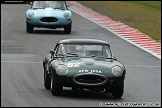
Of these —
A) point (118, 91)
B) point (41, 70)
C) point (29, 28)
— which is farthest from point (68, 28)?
point (118, 91)

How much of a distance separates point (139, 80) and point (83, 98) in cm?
410

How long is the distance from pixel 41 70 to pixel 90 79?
525 centimetres

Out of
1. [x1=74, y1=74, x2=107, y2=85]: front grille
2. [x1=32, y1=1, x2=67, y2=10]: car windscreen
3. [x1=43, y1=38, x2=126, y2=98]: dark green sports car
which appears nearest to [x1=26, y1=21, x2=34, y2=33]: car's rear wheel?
[x1=32, y1=1, x2=67, y2=10]: car windscreen

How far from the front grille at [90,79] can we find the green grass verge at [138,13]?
608 inches

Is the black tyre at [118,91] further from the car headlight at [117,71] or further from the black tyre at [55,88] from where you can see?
the black tyre at [55,88]

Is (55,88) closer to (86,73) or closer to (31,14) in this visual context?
(86,73)

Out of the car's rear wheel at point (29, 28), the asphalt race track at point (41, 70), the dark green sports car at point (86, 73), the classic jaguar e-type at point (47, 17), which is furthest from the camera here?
the car's rear wheel at point (29, 28)

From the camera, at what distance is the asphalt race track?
46.1ft

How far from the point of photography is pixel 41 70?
765 inches

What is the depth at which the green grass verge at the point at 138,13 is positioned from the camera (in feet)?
111

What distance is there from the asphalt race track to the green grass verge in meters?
Answer: 2.07

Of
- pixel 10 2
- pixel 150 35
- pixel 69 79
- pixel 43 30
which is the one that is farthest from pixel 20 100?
pixel 10 2

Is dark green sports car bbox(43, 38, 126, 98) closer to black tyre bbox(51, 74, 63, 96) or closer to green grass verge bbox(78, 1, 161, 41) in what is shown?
black tyre bbox(51, 74, 63, 96)

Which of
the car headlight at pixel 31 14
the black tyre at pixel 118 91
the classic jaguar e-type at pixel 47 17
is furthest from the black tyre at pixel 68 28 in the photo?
the black tyre at pixel 118 91
